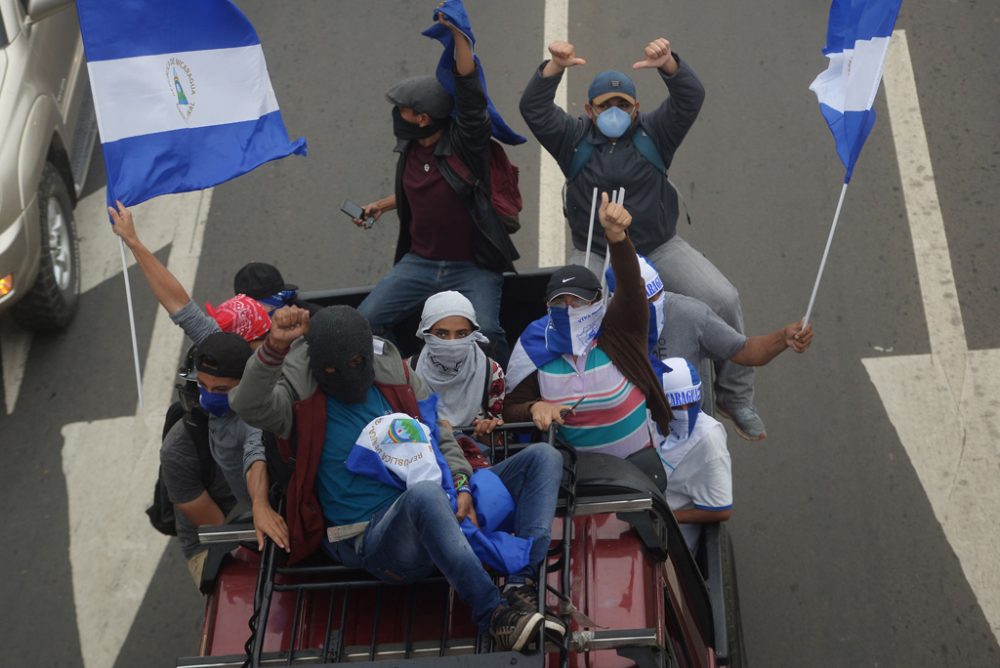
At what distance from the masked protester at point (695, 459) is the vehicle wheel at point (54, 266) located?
4.87 meters

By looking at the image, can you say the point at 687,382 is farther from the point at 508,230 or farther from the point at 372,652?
the point at 372,652

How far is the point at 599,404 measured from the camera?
5254mm

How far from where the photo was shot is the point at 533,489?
446 cm

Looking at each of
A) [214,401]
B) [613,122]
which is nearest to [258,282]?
[214,401]

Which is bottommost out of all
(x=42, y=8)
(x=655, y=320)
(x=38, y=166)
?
(x=655, y=320)

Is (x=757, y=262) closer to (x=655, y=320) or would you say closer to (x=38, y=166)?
(x=655, y=320)

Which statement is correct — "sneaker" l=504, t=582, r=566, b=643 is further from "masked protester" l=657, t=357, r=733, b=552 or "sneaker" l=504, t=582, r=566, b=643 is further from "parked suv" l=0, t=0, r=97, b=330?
"parked suv" l=0, t=0, r=97, b=330

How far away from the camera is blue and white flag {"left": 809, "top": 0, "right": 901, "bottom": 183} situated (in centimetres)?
552

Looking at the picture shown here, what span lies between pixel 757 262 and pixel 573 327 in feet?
11.5

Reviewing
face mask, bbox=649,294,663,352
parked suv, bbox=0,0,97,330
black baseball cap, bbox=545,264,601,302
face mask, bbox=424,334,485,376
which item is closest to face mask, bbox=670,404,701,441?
face mask, bbox=649,294,663,352

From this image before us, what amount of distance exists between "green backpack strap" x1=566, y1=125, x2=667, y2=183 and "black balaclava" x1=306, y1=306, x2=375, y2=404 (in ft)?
8.02

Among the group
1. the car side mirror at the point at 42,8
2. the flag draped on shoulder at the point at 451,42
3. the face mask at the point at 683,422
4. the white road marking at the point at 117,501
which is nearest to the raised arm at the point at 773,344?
the face mask at the point at 683,422

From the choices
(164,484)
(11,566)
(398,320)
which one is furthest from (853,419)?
(11,566)

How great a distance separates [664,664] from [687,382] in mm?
1605
